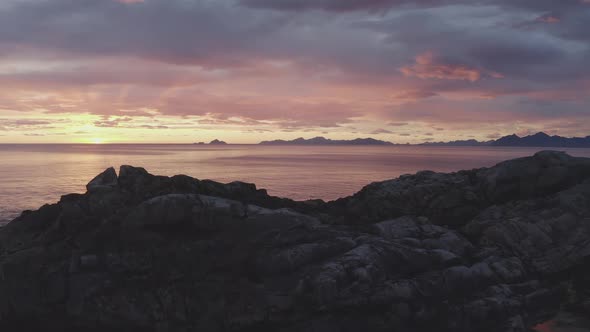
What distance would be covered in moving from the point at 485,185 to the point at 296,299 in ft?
54.8

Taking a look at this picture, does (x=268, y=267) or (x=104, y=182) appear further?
(x=104, y=182)

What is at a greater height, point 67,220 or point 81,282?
point 67,220

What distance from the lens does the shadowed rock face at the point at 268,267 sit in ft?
46.0

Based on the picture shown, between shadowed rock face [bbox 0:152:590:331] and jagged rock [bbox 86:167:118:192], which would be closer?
shadowed rock face [bbox 0:152:590:331]

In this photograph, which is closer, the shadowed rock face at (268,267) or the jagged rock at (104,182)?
the shadowed rock face at (268,267)

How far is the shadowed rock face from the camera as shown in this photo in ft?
46.0

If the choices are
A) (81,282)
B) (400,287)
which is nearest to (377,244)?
(400,287)

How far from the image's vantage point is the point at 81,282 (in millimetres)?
14961

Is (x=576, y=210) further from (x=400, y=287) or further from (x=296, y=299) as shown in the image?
(x=296, y=299)

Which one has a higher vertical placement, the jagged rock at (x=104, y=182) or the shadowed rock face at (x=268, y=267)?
the jagged rock at (x=104, y=182)

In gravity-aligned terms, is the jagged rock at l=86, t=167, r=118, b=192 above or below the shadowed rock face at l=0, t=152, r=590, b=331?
above

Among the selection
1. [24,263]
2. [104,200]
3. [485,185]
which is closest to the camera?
A: [24,263]

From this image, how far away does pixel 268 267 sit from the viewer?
49.6ft

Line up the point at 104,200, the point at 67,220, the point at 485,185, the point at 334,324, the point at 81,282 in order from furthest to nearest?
the point at 485,185 < the point at 104,200 < the point at 67,220 < the point at 81,282 < the point at 334,324
